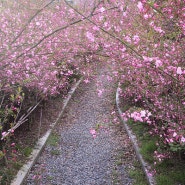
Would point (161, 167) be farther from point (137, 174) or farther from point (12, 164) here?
point (12, 164)

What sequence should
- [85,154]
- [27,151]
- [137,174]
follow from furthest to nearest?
[85,154] → [27,151] → [137,174]

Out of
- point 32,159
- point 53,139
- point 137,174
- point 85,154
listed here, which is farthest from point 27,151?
point 137,174

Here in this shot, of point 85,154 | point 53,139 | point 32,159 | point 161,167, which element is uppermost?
point 53,139

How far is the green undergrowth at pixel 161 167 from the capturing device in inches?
199

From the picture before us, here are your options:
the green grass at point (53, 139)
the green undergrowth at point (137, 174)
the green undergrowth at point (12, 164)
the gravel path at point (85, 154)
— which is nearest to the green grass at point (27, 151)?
the green undergrowth at point (12, 164)

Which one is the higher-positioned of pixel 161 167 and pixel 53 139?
pixel 53 139

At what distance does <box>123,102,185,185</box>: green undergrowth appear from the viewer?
507 cm

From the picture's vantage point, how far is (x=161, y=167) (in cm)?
552

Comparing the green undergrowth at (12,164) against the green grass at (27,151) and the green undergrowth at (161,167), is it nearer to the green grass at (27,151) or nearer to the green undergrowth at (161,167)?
the green grass at (27,151)

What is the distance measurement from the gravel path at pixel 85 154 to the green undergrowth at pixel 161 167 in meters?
0.30

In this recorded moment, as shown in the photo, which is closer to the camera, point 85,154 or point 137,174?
point 137,174

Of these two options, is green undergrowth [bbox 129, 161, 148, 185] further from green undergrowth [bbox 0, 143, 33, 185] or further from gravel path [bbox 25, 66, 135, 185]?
green undergrowth [bbox 0, 143, 33, 185]

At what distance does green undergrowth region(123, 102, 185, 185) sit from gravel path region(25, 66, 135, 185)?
0.30 meters

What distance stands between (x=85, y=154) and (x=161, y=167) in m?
1.86
